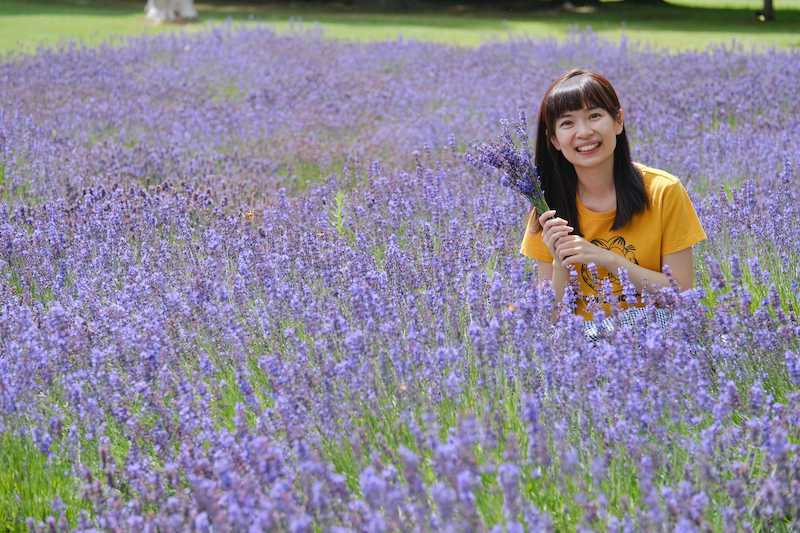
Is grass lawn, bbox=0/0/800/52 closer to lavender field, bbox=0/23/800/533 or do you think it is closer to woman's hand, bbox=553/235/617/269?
lavender field, bbox=0/23/800/533

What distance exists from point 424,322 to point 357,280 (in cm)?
38

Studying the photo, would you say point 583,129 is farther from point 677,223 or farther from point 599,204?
point 677,223

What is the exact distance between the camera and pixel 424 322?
253 centimetres

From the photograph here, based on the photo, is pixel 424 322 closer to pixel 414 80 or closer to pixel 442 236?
pixel 442 236

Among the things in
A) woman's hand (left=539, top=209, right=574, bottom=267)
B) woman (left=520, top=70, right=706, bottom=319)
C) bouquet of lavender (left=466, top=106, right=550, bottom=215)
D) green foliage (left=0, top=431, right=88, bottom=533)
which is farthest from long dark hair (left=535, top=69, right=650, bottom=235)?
→ green foliage (left=0, top=431, right=88, bottom=533)

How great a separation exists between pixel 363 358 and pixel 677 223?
1.45 m

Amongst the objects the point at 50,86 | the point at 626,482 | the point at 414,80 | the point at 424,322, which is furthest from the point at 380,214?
the point at 50,86

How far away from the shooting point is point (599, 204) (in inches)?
121

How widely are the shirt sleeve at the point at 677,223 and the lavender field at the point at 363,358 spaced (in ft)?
0.72

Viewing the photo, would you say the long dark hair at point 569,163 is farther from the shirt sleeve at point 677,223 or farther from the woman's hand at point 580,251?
the woman's hand at point 580,251

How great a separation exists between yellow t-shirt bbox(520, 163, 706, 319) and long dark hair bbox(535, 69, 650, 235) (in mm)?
50

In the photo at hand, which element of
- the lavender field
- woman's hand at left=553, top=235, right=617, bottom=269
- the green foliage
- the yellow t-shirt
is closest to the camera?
the lavender field

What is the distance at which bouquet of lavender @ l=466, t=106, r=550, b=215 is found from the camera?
2742 mm

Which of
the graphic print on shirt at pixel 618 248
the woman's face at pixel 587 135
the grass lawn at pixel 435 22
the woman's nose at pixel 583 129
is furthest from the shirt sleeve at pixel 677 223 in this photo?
the grass lawn at pixel 435 22
